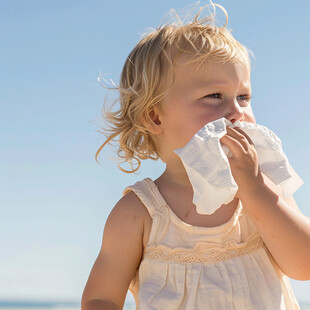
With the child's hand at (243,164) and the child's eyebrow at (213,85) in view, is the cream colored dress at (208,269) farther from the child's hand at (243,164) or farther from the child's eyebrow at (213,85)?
the child's eyebrow at (213,85)

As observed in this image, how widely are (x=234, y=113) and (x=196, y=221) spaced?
514mm

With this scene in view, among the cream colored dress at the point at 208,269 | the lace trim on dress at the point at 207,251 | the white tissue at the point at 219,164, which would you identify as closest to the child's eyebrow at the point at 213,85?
the white tissue at the point at 219,164

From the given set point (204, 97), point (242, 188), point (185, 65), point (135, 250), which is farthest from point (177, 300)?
point (185, 65)

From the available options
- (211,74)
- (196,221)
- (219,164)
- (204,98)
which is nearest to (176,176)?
(196,221)

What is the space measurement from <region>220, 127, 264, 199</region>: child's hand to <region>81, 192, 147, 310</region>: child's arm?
1.75ft

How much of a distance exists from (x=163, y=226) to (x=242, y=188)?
1.53ft

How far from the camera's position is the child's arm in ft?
7.51

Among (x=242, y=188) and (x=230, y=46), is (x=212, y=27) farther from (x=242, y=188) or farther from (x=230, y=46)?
(x=242, y=188)

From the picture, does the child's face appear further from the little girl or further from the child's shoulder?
the child's shoulder

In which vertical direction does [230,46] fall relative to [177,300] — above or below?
above

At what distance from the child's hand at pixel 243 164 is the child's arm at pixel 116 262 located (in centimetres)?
53

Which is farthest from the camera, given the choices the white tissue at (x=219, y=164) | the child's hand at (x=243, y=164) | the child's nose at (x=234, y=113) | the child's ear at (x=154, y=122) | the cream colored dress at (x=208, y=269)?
the child's ear at (x=154, y=122)

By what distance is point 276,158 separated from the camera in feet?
6.99

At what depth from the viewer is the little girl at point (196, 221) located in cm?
209
